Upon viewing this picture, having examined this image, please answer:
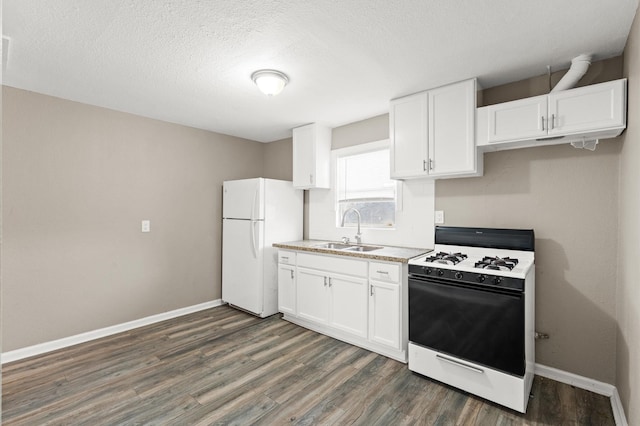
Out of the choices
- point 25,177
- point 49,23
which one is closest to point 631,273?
point 49,23

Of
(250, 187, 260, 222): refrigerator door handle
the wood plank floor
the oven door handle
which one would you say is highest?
(250, 187, 260, 222): refrigerator door handle

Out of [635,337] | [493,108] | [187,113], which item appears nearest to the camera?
[635,337]

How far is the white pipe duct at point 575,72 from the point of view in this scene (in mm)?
2512

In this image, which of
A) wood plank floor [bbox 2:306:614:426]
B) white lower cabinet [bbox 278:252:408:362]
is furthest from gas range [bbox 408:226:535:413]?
white lower cabinet [bbox 278:252:408:362]

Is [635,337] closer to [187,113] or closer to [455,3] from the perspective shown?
[455,3]

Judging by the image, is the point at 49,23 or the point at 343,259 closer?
the point at 49,23

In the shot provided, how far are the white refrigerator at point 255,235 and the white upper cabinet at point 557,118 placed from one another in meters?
2.34

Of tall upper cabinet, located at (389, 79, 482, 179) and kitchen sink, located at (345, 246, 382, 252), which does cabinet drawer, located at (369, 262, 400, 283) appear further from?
tall upper cabinet, located at (389, 79, 482, 179)

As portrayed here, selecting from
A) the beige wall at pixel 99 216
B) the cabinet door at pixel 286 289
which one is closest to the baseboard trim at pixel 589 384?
the cabinet door at pixel 286 289

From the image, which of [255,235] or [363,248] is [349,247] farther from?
[255,235]

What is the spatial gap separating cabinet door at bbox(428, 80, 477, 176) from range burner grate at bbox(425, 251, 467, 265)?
691 millimetres

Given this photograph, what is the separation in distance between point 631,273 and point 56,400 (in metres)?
3.90

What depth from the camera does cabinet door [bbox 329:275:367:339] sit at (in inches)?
128

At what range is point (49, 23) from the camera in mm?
2197
